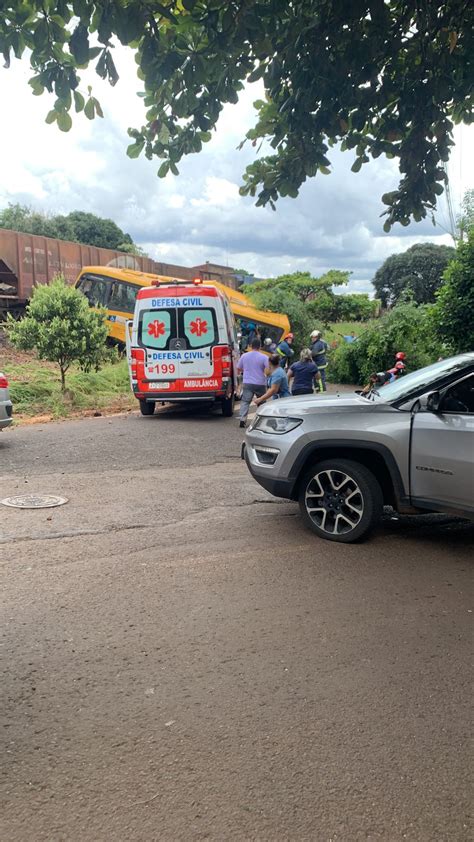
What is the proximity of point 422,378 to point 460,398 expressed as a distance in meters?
0.58

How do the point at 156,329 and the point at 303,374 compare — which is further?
the point at 156,329

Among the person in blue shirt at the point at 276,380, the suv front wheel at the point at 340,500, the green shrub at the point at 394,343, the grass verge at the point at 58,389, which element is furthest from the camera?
the green shrub at the point at 394,343

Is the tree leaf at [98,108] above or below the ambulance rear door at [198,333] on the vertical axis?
above

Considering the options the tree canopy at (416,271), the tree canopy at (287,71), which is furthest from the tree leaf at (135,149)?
the tree canopy at (416,271)

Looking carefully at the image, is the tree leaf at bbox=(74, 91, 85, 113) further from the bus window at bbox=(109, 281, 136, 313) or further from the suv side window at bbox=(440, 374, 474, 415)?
the bus window at bbox=(109, 281, 136, 313)

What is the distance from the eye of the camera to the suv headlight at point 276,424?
17.8 ft

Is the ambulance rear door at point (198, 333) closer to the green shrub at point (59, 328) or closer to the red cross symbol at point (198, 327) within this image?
Answer: the red cross symbol at point (198, 327)

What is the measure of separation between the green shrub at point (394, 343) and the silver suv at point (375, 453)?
451 inches

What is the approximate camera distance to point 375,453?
17.0 ft

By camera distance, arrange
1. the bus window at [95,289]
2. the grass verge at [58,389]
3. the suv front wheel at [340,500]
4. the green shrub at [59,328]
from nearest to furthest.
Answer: the suv front wheel at [340,500], the green shrub at [59,328], the grass verge at [58,389], the bus window at [95,289]

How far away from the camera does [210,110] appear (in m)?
6.15

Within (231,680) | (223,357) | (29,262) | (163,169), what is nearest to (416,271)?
(29,262)

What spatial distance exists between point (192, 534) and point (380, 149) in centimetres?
475

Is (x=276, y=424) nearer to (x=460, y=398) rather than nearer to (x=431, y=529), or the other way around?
(x=460, y=398)
